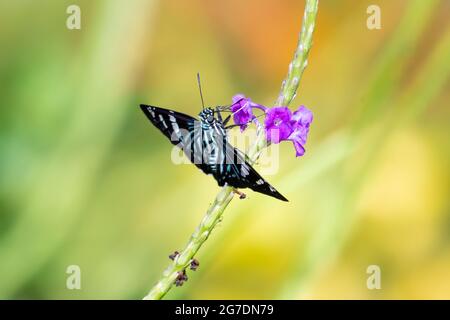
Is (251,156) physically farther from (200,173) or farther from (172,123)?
(200,173)

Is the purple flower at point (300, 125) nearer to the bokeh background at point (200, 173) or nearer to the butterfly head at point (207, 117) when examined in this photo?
the butterfly head at point (207, 117)

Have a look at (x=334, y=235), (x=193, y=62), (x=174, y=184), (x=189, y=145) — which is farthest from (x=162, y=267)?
(x=189, y=145)

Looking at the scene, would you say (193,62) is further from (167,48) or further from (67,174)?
(67,174)

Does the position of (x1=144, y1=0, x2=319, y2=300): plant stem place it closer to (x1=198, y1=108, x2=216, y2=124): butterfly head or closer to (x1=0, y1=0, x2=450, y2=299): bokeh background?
(x1=198, y1=108, x2=216, y2=124): butterfly head

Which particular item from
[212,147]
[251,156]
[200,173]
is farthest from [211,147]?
[200,173]

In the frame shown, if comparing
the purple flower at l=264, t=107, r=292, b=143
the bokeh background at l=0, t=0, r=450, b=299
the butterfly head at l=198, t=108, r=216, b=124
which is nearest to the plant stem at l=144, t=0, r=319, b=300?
the purple flower at l=264, t=107, r=292, b=143
